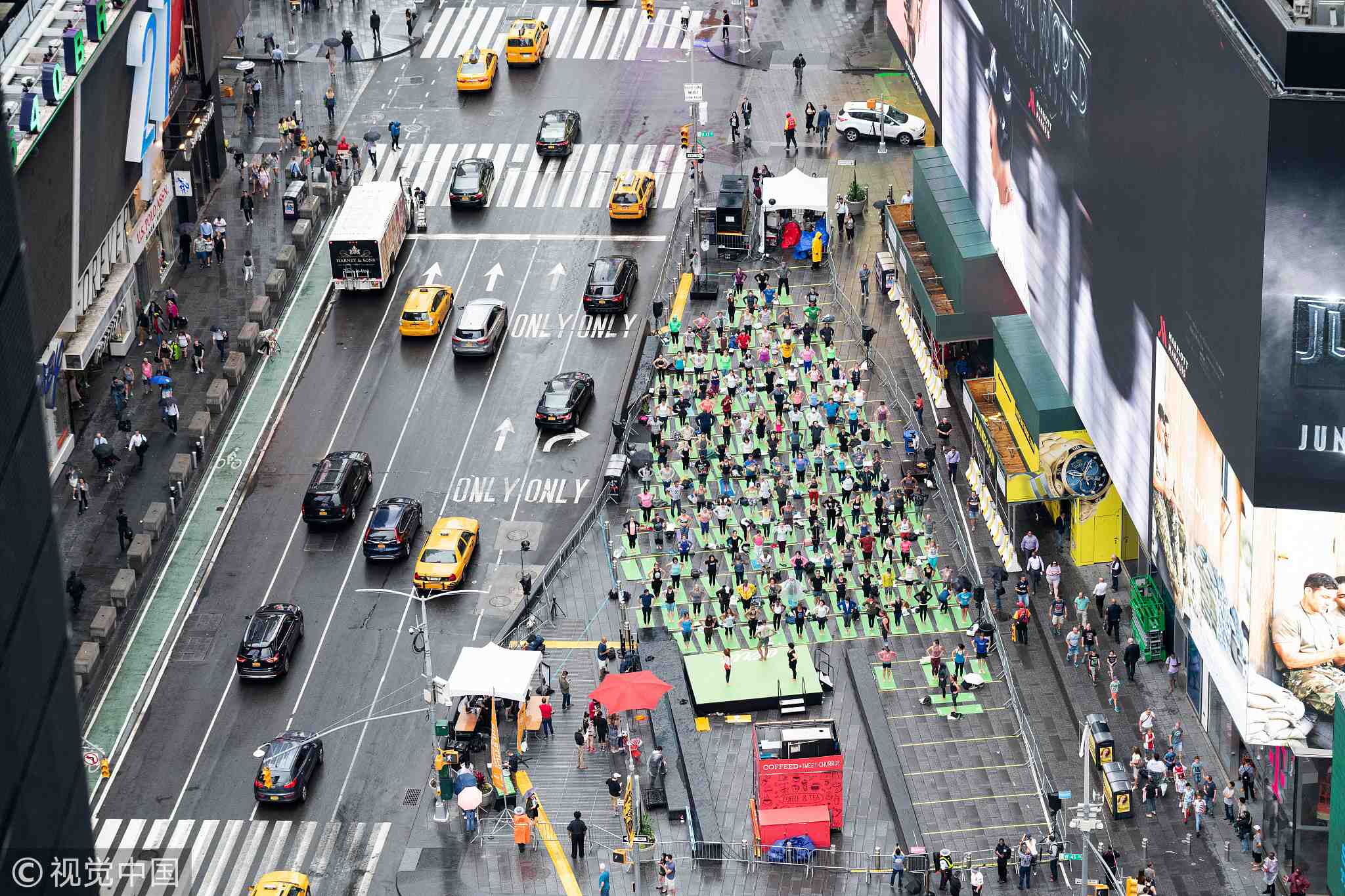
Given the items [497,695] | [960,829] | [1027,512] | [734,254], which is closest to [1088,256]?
[1027,512]

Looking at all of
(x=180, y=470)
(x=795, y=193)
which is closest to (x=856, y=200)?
(x=795, y=193)

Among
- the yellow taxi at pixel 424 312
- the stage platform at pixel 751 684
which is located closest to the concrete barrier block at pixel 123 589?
the stage platform at pixel 751 684

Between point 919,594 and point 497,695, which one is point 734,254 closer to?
point 919,594

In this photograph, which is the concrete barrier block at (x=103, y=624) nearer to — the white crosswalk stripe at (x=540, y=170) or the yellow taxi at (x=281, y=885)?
the yellow taxi at (x=281, y=885)

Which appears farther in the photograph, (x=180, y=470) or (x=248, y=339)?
(x=248, y=339)

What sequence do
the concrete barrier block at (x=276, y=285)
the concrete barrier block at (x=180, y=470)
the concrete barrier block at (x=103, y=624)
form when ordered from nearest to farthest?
the concrete barrier block at (x=103, y=624), the concrete barrier block at (x=180, y=470), the concrete barrier block at (x=276, y=285)

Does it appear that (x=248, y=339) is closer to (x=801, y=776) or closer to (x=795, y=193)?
(x=795, y=193)

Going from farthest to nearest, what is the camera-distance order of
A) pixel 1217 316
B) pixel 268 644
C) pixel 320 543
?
pixel 320 543 → pixel 268 644 → pixel 1217 316

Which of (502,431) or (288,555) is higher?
(502,431)
